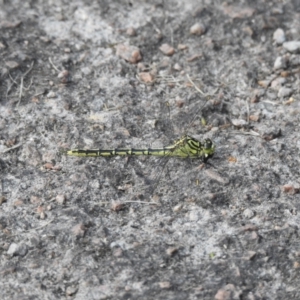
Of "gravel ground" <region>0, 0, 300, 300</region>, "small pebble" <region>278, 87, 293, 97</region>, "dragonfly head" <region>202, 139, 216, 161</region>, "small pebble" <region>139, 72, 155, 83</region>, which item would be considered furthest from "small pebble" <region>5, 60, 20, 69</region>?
"small pebble" <region>278, 87, 293, 97</region>

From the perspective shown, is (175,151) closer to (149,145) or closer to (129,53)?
(149,145)

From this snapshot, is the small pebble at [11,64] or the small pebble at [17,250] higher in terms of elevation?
the small pebble at [11,64]

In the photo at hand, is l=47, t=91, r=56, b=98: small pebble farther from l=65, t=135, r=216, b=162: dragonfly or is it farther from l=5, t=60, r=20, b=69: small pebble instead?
l=65, t=135, r=216, b=162: dragonfly

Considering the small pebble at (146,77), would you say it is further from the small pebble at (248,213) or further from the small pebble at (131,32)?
the small pebble at (248,213)

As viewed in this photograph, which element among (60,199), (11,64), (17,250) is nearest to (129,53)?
(11,64)

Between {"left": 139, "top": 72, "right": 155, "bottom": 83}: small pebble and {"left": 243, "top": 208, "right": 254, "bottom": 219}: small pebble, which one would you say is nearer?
{"left": 243, "top": 208, "right": 254, "bottom": 219}: small pebble

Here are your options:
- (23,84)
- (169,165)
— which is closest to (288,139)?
(169,165)

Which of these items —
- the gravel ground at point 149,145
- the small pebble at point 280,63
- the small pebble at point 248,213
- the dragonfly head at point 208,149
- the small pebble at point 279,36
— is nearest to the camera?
the gravel ground at point 149,145

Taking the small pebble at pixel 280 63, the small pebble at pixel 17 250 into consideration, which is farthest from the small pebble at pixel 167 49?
the small pebble at pixel 17 250
